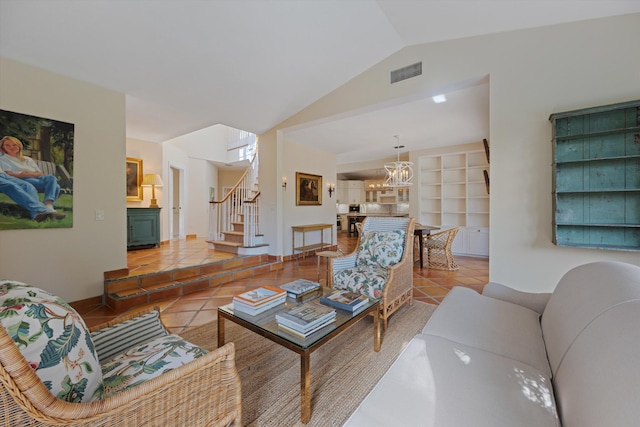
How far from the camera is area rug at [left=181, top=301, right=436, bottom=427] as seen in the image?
58.4 inches

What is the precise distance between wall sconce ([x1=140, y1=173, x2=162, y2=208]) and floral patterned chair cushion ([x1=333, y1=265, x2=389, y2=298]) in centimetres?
477

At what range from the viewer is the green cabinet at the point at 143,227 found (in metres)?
5.10

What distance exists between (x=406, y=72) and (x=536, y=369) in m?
3.20

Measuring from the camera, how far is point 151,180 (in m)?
5.47

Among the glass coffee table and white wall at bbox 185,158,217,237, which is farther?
white wall at bbox 185,158,217,237

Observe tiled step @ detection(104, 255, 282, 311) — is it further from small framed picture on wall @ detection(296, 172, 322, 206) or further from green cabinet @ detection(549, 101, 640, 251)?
green cabinet @ detection(549, 101, 640, 251)

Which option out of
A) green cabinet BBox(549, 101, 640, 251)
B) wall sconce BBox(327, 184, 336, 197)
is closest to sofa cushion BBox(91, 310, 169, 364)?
green cabinet BBox(549, 101, 640, 251)

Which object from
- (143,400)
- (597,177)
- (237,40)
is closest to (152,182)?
(237,40)

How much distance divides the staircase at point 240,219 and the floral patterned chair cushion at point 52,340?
161 inches

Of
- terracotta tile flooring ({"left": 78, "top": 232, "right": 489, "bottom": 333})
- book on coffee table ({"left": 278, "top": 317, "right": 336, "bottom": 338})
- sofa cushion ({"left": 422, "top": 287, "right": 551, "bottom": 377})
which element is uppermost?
sofa cushion ({"left": 422, "top": 287, "right": 551, "bottom": 377})

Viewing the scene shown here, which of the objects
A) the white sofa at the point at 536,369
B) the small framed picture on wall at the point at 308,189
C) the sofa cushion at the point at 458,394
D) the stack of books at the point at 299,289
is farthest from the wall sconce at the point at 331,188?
the sofa cushion at the point at 458,394

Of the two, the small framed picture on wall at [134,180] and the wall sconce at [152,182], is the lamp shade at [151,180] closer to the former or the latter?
the wall sconce at [152,182]

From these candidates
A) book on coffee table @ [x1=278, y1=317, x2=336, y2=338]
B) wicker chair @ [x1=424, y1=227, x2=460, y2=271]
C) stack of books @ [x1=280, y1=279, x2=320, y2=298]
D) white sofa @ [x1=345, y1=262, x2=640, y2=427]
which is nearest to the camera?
white sofa @ [x1=345, y1=262, x2=640, y2=427]

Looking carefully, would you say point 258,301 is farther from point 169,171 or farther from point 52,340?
point 169,171
